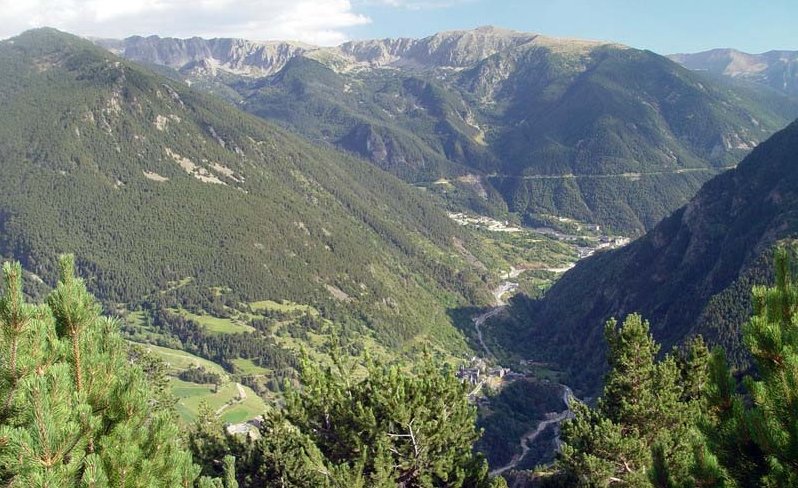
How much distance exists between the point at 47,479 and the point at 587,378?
673 feet

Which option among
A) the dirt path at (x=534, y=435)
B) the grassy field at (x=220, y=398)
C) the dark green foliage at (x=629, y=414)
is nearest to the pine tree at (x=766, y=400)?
the dark green foliage at (x=629, y=414)

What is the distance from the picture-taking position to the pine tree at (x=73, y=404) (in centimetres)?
1090

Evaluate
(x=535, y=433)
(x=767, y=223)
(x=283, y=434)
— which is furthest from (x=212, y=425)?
(x=767, y=223)

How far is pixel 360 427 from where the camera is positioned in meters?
31.9

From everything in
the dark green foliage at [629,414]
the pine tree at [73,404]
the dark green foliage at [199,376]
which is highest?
the pine tree at [73,404]

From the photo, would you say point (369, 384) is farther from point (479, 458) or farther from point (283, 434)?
point (283, 434)

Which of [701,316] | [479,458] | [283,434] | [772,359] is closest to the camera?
→ [772,359]

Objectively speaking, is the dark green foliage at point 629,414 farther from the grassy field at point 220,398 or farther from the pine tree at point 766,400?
the grassy field at point 220,398

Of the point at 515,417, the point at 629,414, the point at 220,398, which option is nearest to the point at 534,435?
the point at 515,417

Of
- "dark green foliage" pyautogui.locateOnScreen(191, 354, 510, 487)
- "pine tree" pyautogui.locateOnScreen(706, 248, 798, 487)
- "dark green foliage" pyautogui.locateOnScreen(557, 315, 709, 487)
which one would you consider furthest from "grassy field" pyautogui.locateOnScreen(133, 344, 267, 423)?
"pine tree" pyautogui.locateOnScreen(706, 248, 798, 487)

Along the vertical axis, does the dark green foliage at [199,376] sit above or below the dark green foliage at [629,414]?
below

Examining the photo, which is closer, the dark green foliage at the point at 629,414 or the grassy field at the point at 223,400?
the dark green foliage at the point at 629,414

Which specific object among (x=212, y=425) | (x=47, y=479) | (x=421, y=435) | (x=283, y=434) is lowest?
(x=212, y=425)

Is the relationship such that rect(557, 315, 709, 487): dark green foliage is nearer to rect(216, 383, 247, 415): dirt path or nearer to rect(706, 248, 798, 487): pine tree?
rect(706, 248, 798, 487): pine tree
